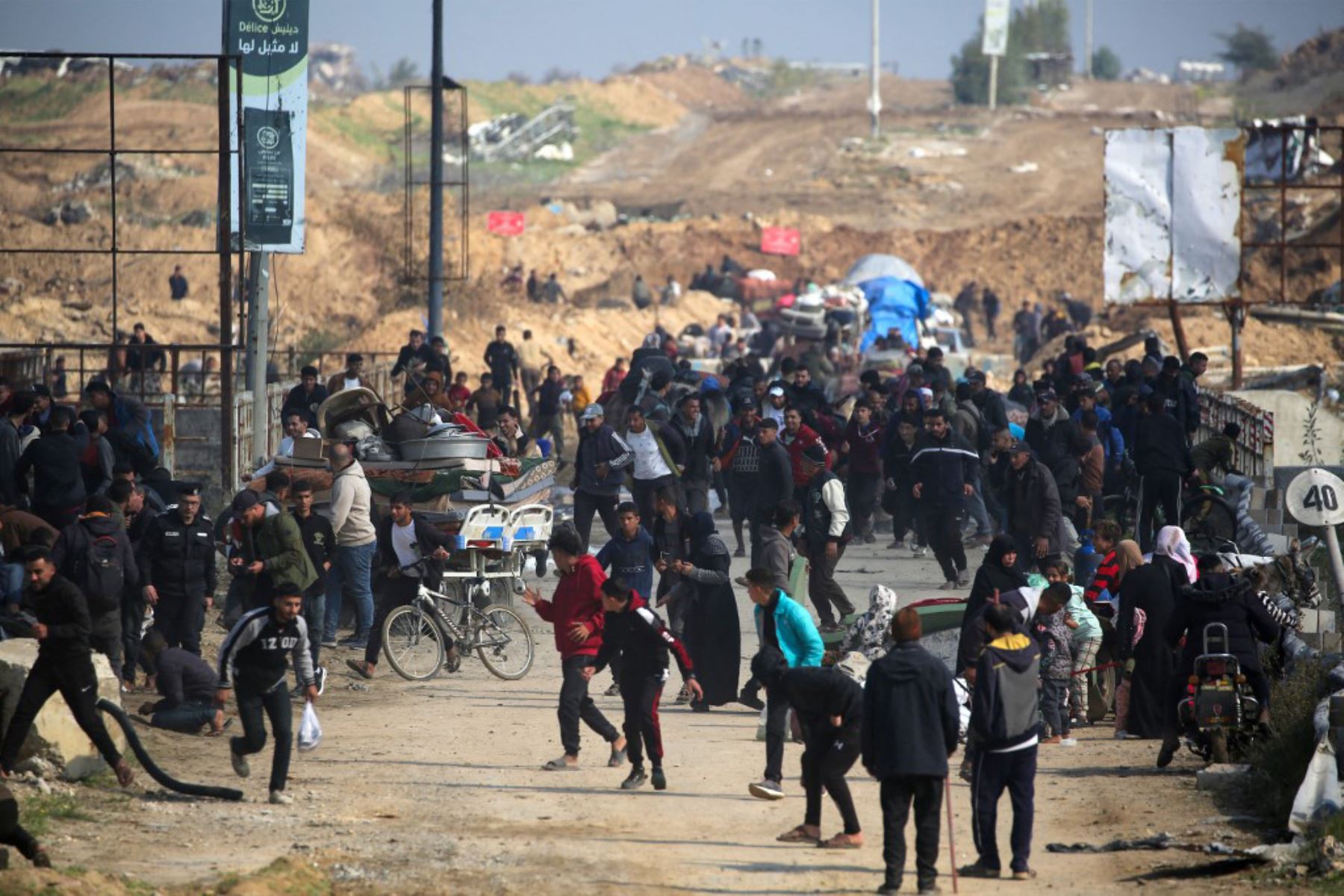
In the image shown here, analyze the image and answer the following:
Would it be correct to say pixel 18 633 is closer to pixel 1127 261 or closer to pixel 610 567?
pixel 610 567

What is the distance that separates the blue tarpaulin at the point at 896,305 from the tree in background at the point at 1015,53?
55305 millimetres

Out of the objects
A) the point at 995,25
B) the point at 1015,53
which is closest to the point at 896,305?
the point at 995,25

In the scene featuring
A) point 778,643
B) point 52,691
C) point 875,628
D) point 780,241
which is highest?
point 780,241

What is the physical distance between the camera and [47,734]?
33.2 feet

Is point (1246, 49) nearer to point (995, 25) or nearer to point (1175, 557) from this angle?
point (995, 25)

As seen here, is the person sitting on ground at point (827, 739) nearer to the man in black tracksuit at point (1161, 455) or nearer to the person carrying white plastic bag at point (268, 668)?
the person carrying white plastic bag at point (268, 668)

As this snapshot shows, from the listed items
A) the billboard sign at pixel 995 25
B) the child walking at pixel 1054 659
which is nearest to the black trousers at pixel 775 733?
the child walking at pixel 1054 659

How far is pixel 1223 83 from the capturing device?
369 ft

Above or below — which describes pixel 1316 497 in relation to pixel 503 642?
above

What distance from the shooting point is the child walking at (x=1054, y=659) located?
1148 cm

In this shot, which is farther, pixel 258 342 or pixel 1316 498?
pixel 258 342

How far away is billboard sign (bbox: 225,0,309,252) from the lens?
18.7 metres

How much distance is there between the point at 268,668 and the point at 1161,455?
10110 mm

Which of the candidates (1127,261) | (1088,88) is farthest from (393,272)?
(1088,88)
